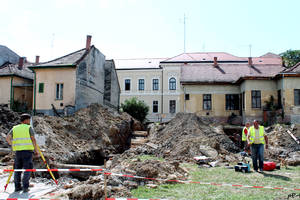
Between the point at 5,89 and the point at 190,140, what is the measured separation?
17.2 meters

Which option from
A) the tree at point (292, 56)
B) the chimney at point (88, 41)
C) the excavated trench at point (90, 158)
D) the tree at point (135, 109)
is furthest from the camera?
the tree at point (292, 56)

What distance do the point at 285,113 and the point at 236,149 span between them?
734 cm

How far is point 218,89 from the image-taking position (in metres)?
28.4

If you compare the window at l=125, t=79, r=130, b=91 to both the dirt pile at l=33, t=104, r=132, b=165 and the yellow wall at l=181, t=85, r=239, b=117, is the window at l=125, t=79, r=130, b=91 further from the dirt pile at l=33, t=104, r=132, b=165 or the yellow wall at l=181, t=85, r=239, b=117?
the dirt pile at l=33, t=104, r=132, b=165

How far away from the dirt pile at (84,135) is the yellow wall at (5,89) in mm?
8361

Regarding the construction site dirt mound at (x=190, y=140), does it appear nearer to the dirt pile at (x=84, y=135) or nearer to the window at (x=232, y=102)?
the dirt pile at (x=84, y=135)

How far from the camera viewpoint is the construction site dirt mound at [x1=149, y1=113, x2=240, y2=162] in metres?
15.5

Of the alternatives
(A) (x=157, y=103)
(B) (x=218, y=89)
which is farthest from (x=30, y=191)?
(A) (x=157, y=103)

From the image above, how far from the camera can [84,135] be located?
18.3 m

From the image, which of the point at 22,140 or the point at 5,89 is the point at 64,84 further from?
the point at 22,140

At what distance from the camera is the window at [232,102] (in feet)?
91.9

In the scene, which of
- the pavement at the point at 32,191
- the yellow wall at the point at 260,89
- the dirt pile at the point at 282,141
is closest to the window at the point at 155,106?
the yellow wall at the point at 260,89

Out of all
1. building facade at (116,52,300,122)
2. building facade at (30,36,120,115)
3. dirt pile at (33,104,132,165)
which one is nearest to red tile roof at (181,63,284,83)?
building facade at (116,52,300,122)

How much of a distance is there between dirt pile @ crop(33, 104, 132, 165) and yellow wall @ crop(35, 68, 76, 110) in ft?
5.97
